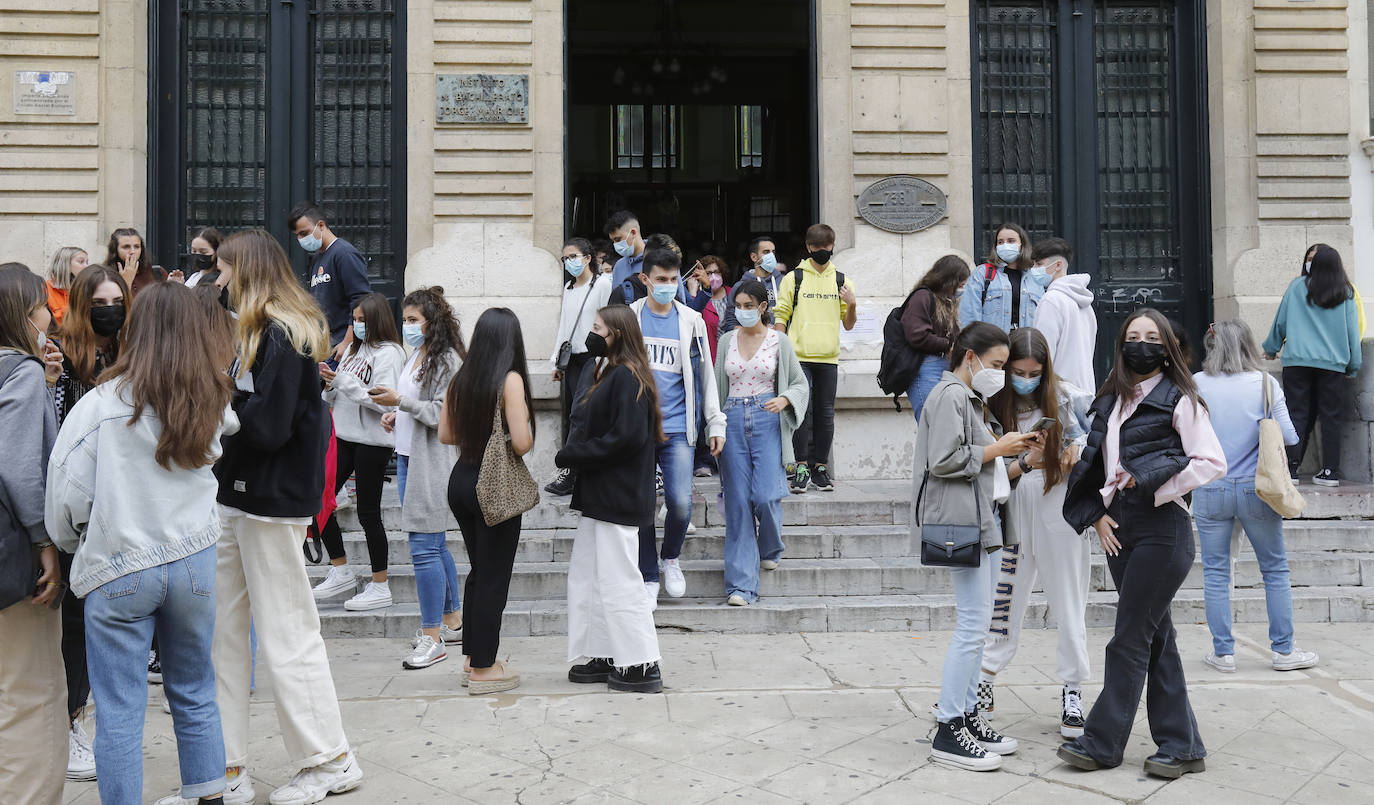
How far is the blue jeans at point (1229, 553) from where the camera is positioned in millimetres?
6684

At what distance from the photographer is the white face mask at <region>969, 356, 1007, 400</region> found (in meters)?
5.32

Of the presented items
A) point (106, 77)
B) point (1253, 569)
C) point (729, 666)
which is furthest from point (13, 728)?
point (106, 77)

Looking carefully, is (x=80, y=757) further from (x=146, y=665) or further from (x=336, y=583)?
(x=336, y=583)

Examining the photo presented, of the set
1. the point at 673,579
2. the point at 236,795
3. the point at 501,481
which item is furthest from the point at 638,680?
the point at 236,795

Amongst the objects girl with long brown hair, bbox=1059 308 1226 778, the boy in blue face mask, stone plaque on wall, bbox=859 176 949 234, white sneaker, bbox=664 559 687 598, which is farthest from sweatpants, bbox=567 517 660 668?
stone plaque on wall, bbox=859 176 949 234

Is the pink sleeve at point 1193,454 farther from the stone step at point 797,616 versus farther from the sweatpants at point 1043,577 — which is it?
the stone step at point 797,616

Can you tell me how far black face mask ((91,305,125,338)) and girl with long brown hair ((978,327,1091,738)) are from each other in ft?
12.5

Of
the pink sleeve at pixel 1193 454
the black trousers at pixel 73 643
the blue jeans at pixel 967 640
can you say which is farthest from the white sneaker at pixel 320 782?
the pink sleeve at pixel 1193 454

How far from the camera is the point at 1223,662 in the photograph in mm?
6684

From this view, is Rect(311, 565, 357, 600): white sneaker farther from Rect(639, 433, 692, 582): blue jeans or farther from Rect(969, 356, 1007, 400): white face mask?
Rect(969, 356, 1007, 400): white face mask

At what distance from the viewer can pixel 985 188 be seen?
1172 cm

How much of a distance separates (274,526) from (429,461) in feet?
7.00

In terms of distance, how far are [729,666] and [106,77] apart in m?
8.10

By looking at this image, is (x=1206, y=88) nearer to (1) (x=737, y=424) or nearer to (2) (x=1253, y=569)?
(2) (x=1253, y=569)
